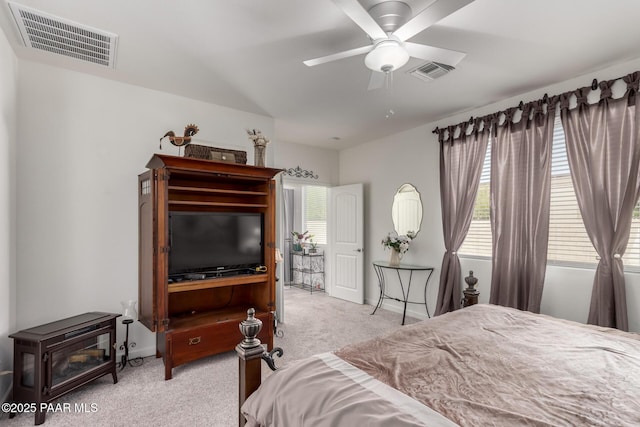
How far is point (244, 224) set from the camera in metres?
3.26

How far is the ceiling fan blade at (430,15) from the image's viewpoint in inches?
56.9

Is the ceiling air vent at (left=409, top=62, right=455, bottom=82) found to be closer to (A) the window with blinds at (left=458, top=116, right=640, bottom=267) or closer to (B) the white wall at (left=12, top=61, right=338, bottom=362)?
(A) the window with blinds at (left=458, top=116, right=640, bottom=267)

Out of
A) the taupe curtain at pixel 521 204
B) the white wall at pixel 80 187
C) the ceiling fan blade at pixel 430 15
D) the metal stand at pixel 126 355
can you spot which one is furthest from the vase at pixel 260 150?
the taupe curtain at pixel 521 204

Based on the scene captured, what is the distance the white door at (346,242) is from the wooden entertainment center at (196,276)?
2213 millimetres

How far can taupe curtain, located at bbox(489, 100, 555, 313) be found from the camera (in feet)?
9.86

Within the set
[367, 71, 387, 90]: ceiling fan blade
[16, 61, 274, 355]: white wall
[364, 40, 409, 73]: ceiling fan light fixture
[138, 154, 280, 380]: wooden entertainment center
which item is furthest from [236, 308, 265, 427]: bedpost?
[16, 61, 274, 355]: white wall

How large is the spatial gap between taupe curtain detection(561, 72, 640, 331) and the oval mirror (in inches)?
73.9

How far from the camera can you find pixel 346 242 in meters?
5.46

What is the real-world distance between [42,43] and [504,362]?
3626mm

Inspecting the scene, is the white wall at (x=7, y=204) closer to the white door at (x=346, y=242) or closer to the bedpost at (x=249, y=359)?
the bedpost at (x=249, y=359)

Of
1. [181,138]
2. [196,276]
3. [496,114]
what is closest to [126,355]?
[196,276]

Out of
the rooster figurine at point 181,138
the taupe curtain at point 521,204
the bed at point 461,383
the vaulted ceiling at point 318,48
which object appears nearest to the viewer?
the bed at point 461,383

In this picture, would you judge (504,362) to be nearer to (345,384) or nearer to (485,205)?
(345,384)

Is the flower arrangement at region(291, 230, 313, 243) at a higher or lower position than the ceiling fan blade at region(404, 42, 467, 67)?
lower
